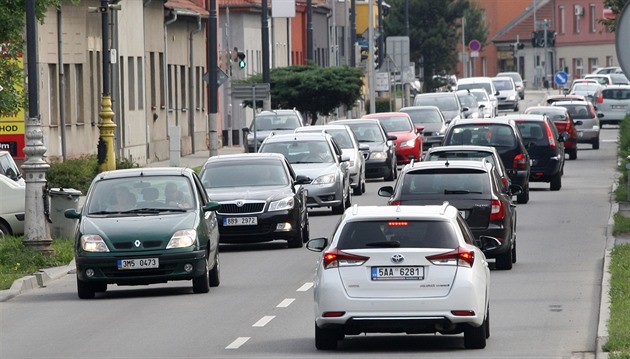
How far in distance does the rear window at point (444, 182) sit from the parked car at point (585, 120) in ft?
122

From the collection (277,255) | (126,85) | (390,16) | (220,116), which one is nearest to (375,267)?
(277,255)

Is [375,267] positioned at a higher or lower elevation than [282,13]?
lower

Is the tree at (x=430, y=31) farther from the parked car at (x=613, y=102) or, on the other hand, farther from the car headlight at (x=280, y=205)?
the car headlight at (x=280, y=205)

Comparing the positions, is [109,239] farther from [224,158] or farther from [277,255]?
[224,158]

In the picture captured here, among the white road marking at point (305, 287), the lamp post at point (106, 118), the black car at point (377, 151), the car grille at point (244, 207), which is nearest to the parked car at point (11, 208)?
the car grille at point (244, 207)

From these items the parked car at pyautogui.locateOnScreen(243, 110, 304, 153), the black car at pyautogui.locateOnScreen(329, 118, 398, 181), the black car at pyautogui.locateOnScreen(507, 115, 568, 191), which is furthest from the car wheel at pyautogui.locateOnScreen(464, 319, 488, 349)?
the parked car at pyautogui.locateOnScreen(243, 110, 304, 153)

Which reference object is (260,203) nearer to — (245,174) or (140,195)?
(245,174)

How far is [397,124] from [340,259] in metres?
34.7

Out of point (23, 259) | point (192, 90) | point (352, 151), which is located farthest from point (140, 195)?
point (192, 90)

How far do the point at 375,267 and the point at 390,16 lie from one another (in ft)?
325

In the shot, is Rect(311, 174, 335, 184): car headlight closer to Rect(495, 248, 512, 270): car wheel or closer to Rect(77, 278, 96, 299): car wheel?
Rect(495, 248, 512, 270): car wheel

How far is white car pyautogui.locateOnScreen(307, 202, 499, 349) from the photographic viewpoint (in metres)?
14.1

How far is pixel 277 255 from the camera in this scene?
25.0 meters

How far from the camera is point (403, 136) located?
47906 millimetres
